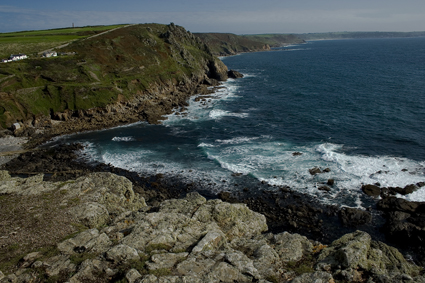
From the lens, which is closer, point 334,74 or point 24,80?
point 24,80

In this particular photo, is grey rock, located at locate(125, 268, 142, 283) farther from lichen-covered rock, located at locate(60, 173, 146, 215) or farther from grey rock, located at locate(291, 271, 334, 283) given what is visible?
lichen-covered rock, located at locate(60, 173, 146, 215)

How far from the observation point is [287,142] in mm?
54781

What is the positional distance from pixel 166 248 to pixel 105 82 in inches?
2842

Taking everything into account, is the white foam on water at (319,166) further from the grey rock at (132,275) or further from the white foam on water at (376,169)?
the grey rock at (132,275)

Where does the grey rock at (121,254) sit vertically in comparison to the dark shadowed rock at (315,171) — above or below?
above

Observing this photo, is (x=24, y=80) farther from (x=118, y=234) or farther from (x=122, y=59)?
(x=118, y=234)

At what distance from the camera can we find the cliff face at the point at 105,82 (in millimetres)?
66938

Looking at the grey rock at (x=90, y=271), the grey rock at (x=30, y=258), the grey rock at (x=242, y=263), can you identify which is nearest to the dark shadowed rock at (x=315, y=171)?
Answer: the grey rock at (x=242, y=263)

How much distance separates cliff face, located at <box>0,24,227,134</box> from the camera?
220 feet

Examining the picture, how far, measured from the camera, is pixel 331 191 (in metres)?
38.4

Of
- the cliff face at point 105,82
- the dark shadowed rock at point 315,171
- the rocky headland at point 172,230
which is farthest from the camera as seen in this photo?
the cliff face at point 105,82

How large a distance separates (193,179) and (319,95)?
212ft

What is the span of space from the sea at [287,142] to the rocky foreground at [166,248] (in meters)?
14.9

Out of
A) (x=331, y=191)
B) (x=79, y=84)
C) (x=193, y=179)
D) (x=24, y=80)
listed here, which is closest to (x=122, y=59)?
(x=79, y=84)
